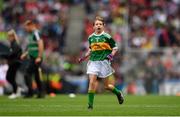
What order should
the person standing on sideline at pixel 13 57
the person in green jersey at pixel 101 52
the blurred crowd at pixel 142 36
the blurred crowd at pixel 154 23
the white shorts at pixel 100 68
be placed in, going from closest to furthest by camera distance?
the white shorts at pixel 100 68 → the person in green jersey at pixel 101 52 → the person standing on sideline at pixel 13 57 → the blurred crowd at pixel 142 36 → the blurred crowd at pixel 154 23

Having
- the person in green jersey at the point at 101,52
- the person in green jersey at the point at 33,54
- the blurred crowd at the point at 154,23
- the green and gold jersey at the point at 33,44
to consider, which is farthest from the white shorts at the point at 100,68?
the blurred crowd at the point at 154,23

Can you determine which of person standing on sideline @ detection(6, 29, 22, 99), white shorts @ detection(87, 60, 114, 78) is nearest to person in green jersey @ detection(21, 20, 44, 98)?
person standing on sideline @ detection(6, 29, 22, 99)

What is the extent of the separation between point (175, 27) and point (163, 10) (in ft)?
5.26

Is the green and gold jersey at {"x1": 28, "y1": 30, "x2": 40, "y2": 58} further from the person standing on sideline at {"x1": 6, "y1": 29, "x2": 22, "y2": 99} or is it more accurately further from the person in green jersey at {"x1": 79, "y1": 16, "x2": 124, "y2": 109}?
the person in green jersey at {"x1": 79, "y1": 16, "x2": 124, "y2": 109}

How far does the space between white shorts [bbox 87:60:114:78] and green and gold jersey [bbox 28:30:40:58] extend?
5.83 meters

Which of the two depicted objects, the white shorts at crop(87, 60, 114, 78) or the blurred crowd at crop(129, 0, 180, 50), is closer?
the white shorts at crop(87, 60, 114, 78)

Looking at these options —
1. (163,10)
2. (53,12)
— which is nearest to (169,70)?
(163,10)

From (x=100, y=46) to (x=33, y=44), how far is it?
19.5ft

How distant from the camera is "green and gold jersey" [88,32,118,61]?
1725 centimetres

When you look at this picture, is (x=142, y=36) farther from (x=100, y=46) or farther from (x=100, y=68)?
(x=100, y=68)

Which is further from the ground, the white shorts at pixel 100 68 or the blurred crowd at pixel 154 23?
the blurred crowd at pixel 154 23

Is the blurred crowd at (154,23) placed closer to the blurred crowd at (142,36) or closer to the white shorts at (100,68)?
the blurred crowd at (142,36)

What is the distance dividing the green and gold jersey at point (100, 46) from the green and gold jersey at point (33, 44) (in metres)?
5.65

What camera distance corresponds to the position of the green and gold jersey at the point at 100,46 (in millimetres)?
17250
